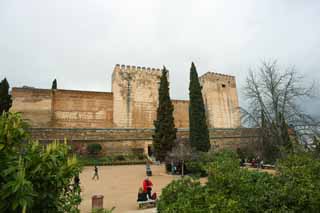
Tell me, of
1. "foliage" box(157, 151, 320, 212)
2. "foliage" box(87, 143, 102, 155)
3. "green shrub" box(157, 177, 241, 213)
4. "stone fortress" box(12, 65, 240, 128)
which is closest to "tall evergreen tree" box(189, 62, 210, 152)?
"stone fortress" box(12, 65, 240, 128)

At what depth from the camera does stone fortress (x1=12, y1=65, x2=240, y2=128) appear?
25.1m

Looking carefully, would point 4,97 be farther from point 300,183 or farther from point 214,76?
point 214,76

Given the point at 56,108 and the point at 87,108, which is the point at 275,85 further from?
the point at 56,108

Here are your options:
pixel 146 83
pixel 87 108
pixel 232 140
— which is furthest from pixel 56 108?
pixel 232 140

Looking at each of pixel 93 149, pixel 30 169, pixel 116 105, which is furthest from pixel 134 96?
pixel 30 169

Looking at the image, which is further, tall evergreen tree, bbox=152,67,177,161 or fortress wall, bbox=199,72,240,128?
fortress wall, bbox=199,72,240,128

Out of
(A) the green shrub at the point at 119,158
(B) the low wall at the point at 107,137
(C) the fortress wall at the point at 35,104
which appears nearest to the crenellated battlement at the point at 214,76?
(B) the low wall at the point at 107,137

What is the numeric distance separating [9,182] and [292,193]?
476 centimetres

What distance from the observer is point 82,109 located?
27.1m

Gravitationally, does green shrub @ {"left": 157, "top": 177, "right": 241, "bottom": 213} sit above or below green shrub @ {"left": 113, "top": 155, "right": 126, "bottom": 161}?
above

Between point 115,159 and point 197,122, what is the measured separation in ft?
30.3

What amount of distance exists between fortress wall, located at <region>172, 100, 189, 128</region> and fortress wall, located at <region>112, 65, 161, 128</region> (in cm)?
385

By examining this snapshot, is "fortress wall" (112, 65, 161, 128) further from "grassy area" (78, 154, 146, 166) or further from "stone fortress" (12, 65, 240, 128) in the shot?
"grassy area" (78, 154, 146, 166)

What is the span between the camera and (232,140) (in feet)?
89.8
